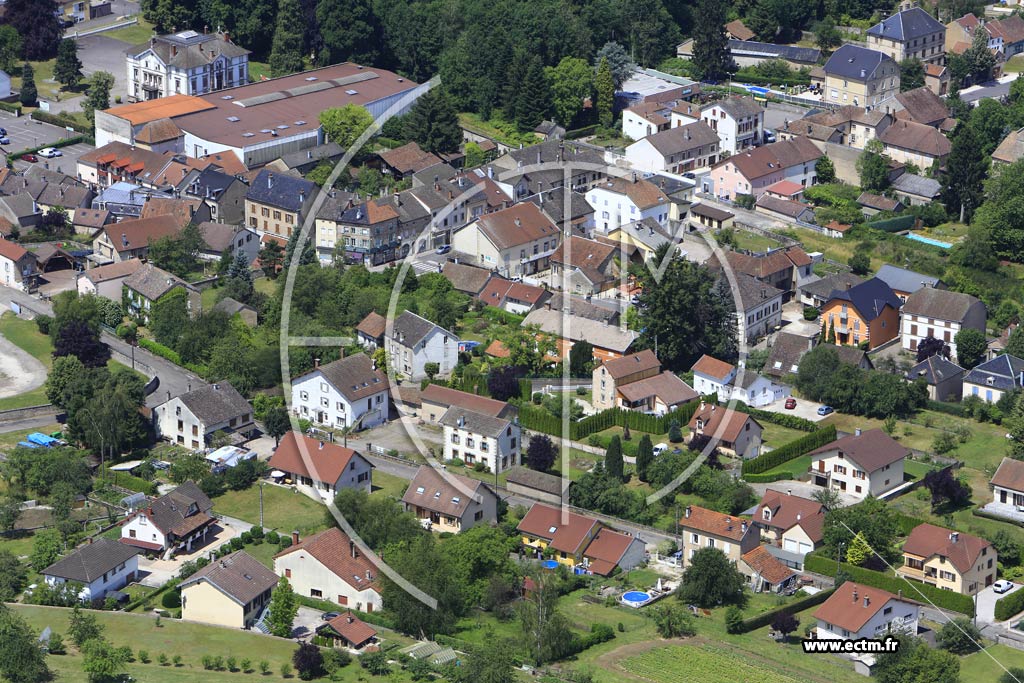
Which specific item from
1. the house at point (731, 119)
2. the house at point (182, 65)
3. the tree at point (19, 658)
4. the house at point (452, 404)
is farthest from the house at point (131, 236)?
the tree at point (19, 658)

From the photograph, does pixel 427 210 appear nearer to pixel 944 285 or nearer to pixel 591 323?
pixel 591 323

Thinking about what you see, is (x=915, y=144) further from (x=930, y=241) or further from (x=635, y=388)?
(x=635, y=388)

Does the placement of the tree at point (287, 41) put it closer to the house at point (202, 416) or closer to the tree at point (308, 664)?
the house at point (202, 416)

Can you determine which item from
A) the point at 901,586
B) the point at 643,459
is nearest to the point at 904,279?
the point at 643,459

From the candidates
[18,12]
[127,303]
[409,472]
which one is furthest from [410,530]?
[18,12]

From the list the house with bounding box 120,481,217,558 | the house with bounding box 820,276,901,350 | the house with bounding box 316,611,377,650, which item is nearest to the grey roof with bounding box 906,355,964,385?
the house with bounding box 820,276,901,350

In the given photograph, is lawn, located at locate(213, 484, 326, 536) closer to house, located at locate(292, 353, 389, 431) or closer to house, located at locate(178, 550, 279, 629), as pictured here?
house, located at locate(178, 550, 279, 629)

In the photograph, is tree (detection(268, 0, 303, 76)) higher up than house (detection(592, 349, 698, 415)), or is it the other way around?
tree (detection(268, 0, 303, 76))
